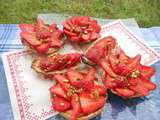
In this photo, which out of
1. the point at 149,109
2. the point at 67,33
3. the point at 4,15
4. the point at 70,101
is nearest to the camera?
the point at 70,101

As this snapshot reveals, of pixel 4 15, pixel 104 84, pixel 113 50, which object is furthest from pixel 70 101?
pixel 4 15

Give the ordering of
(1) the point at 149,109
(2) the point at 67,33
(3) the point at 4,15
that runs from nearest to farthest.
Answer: (1) the point at 149,109 → (2) the point at 67,33 → (3) the point at 4,15

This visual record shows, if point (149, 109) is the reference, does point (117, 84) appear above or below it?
above

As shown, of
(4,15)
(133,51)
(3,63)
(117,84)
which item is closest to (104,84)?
(117,84)

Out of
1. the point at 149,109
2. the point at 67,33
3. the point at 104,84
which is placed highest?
the point at 67,33

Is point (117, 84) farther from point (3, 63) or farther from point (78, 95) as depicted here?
point (3, 63)

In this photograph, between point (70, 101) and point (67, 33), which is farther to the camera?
point (67, 33)
